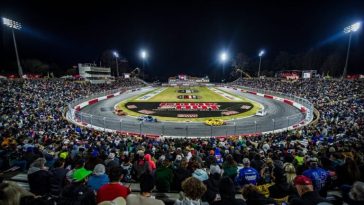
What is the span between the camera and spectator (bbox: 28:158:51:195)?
16.2ft

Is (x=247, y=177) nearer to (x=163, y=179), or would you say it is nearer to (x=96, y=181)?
(x=163, y=179)

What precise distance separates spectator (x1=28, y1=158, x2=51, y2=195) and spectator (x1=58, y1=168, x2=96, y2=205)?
2.61ft

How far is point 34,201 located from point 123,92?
6926 centimetres

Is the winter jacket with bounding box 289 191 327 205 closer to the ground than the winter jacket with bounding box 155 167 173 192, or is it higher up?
higher up

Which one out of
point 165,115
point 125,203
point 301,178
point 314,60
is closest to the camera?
point 125,203

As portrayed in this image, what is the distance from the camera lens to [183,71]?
169500 mm

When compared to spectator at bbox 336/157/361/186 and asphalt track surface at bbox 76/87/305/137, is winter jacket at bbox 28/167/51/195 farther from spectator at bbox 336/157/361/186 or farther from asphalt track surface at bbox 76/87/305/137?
asphalt track surface at bbox 76/87/305/137

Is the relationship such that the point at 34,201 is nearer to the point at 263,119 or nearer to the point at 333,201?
the point at 333,201

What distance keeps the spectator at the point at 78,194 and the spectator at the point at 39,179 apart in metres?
0.79

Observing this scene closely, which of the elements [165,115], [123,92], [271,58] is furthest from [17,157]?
[271,58]

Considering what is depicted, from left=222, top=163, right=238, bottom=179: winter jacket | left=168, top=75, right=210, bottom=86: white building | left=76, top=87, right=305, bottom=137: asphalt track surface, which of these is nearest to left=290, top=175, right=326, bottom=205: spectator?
left=222, top=163, right=238, bottom=179: winter jacket

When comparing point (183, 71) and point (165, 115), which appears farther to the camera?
point (183, 71)

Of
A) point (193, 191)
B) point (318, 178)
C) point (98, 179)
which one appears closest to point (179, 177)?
point (98, 179)

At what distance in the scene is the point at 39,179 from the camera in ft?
16.3
